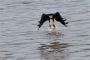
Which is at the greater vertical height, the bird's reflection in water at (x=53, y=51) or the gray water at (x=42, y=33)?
the gray water at (x=42, y=33)

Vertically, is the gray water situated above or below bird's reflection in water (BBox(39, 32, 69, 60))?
above

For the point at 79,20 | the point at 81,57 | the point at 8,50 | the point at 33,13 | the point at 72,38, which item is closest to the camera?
the point at 81,57

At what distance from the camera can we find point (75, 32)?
16578mm

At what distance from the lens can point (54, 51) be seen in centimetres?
1426

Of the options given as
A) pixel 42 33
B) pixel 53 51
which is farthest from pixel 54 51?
pixel 42 33

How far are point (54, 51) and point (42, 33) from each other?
93.5 inches

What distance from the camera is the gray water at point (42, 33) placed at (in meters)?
14.0

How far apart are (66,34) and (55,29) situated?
0.73 meters

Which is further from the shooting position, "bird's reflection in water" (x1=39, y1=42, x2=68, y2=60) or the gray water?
the gray water

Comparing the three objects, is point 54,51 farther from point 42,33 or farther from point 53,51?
point 42,33

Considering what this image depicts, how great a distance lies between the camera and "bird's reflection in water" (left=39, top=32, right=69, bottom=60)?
13.5 metres

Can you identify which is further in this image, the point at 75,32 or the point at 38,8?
the point at 38,8

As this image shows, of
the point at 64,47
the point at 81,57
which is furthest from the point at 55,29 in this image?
the point at 81,57

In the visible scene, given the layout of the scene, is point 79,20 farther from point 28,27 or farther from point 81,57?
point 81,57
